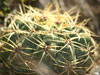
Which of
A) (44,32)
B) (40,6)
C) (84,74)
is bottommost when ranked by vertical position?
(84,74)

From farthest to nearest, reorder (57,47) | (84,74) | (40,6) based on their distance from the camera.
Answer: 1. (40,6)
2. (84,74)
3. (57,47)

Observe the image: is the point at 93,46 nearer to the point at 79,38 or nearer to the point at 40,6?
the point at 79,38

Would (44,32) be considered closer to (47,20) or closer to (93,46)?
(47,20)

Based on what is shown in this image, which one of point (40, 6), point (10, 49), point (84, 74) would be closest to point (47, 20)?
point (10, 49)

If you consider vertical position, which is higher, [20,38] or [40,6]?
[40,6]

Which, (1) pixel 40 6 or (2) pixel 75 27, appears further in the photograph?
(1) pixel 40 6

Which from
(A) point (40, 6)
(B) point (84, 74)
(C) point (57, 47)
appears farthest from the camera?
(A) point (40, 6)
